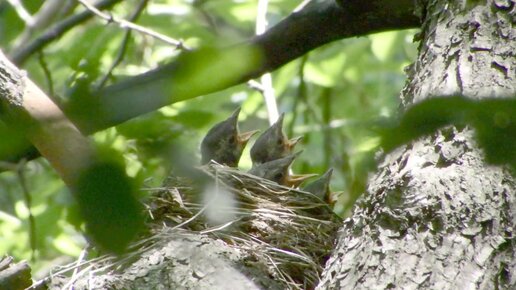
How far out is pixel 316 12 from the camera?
10.00 feet

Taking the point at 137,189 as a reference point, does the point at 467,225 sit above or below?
below

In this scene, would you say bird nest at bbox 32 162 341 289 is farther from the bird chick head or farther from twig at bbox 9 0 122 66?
twig at bbox 9 0 122 66

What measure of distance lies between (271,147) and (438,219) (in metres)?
2.23

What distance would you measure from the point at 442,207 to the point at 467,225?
0.21ft

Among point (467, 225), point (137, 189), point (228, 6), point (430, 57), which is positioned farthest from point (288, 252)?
point (228, 6)

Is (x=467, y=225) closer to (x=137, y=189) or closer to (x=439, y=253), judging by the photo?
(x=439, y=253)

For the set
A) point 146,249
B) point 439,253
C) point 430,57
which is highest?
point 430,57

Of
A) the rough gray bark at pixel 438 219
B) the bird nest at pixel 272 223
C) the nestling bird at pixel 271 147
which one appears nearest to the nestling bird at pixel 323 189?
the bird nest at pixel 272 223

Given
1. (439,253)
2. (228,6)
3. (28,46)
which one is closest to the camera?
(439,253)

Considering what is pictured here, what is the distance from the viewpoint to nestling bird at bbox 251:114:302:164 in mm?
3885

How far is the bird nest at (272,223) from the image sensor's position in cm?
261

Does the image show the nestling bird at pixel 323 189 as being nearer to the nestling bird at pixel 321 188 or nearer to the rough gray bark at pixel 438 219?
the nestling bird at pixel 321 188

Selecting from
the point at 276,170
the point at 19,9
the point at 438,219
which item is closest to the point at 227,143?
the point at 276,170

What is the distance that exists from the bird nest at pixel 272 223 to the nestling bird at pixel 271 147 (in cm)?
73
